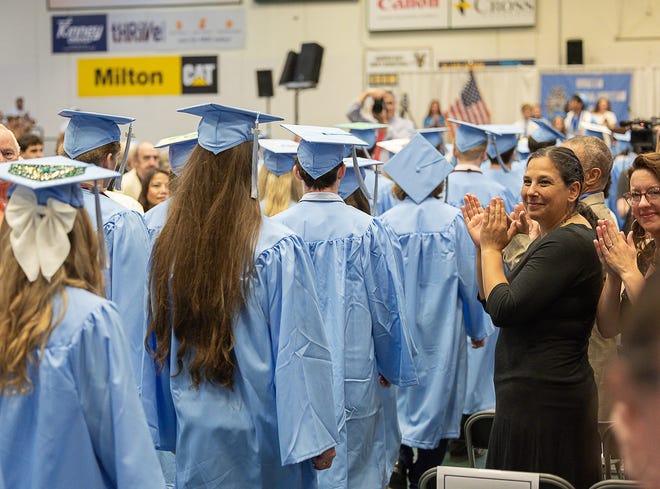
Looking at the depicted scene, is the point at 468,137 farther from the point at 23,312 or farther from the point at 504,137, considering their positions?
the point at 23,312

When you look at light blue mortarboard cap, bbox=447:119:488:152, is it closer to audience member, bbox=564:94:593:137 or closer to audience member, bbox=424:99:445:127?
audience member, bbox=564:94:593:137

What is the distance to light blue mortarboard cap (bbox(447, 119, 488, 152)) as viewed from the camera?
6.55m

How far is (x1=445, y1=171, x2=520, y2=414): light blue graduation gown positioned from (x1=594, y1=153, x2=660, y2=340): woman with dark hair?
8.34ft

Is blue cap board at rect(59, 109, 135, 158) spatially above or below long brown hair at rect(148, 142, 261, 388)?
above

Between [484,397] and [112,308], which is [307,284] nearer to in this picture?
[112,308]

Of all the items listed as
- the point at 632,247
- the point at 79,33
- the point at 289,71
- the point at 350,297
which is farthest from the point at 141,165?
the point at 79,33

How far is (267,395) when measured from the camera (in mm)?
3062

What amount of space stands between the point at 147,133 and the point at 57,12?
3.31 metres

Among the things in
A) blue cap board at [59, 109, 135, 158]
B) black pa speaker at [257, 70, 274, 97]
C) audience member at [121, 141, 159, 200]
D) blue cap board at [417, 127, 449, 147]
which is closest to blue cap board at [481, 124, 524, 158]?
blue cap board at [417, 127, 449, 147]

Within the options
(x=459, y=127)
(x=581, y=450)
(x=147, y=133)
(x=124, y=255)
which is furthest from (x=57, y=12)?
(x=581, y=450)

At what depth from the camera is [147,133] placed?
20.7 m

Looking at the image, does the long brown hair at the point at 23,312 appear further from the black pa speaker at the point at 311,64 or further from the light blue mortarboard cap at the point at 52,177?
the black pa speaker at the point at 311,64

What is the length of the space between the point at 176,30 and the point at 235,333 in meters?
18.3

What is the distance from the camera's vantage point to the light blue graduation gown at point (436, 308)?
567 cm
